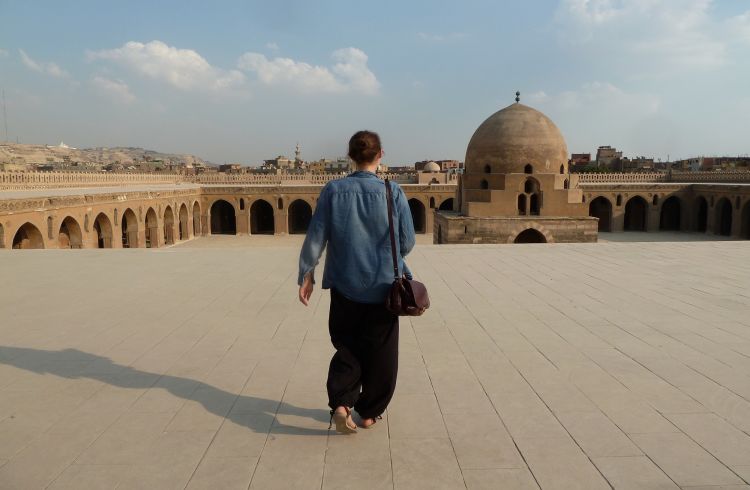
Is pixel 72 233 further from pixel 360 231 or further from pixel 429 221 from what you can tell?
pixel 429 221

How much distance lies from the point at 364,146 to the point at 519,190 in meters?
13.3

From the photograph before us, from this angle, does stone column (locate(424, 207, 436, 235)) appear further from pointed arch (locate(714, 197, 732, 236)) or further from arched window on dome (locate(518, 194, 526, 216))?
pointed arch (locate(714, 197, 732, 236))

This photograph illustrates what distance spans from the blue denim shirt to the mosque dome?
1356 cm

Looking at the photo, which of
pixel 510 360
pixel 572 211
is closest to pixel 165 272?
pixel 510 360

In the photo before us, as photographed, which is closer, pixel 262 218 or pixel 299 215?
pixel 299 215

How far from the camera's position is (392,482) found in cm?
187

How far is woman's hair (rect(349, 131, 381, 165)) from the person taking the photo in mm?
2242

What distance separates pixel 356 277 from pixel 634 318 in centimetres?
249

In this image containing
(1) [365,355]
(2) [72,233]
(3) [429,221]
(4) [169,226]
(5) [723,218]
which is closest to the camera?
(1) [365,355]

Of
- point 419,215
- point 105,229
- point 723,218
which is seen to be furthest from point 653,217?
point 105,229

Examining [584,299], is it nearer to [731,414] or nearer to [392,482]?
[731,414]

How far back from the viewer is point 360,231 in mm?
2205

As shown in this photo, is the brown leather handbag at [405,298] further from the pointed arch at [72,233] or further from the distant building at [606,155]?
the distant building at [606,155]

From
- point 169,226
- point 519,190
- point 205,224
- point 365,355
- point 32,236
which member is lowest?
point 205,224
